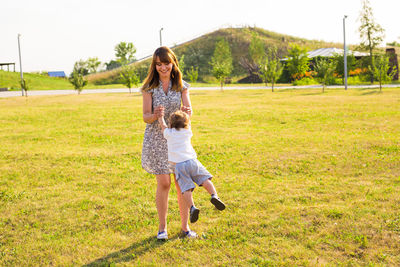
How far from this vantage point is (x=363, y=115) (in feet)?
54.6

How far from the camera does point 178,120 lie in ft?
14.0

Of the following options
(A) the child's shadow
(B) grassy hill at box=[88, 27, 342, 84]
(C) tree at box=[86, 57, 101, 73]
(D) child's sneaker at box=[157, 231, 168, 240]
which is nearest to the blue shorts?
(D) child's sneaker at box=[157, 231, 168, 240]

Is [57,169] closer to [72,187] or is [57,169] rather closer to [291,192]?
[72,187]

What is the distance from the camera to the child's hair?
4285 millimetres

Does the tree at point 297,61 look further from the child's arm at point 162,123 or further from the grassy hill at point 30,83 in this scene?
the child's arm at point 162,123

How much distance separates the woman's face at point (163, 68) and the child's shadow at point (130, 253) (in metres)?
2.07

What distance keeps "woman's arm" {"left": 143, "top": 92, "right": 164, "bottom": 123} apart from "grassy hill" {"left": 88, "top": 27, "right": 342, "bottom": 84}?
2418 inches

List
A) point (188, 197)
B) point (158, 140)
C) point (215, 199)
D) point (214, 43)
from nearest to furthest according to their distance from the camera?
point (215, 199) → point (188, 197) → point (158, 140) → point (214, 43)

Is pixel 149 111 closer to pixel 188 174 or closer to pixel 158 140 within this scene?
pixel 158 140

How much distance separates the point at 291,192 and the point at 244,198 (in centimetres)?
89

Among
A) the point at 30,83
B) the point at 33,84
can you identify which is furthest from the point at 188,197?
the point at 33,84

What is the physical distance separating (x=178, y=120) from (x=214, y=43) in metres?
81.8

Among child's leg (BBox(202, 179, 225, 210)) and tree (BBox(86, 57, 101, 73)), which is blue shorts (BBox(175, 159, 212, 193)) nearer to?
child's leg (BBox(202, 179, 225, 210))

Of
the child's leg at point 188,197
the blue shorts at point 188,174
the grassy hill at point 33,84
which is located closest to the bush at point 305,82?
the grassy hill at point 33,84
